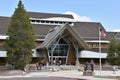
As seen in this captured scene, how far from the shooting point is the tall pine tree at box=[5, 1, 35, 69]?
158ft

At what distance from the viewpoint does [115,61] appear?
2489 inches

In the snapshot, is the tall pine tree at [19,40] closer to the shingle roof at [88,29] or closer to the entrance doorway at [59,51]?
the entrance doorway at [59,51]

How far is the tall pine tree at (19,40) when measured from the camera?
48272mm

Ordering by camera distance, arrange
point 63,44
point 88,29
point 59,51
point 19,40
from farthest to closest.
Result: point 88,29 < point 63,44 < point 59,51 < point 19,40

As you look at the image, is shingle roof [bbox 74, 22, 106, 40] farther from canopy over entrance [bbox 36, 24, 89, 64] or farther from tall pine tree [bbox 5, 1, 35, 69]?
tall pine tree [bbox 5, 1, 35, 69]

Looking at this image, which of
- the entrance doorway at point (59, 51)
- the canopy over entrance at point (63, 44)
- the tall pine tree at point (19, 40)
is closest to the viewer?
the tall pine tree at point (19, 40)

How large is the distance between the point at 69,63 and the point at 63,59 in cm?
147

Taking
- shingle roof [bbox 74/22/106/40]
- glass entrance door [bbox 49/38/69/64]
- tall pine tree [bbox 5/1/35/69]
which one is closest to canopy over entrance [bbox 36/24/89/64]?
glass entrance door [bbox 49/38/69/64]

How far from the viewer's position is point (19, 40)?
48438 millimetres

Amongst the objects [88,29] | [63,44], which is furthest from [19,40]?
[88,29]

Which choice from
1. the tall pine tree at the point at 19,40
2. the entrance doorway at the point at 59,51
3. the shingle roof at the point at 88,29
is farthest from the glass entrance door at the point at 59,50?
the tall pine tree at the point at 19,40

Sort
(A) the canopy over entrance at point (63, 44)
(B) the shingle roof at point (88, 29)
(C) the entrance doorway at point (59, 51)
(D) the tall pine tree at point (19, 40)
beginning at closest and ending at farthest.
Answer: (D) the tall pine tree at point (19, 40) → (A) the canopy over entrance at point (63, 44) → (C) the entrance doorway at point (59, 51) → (B) the shingle roof at point (88, 29)

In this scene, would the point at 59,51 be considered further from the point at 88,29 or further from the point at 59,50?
the point at 88,29

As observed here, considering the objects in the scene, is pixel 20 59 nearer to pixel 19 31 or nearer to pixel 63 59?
pixel 19 31
